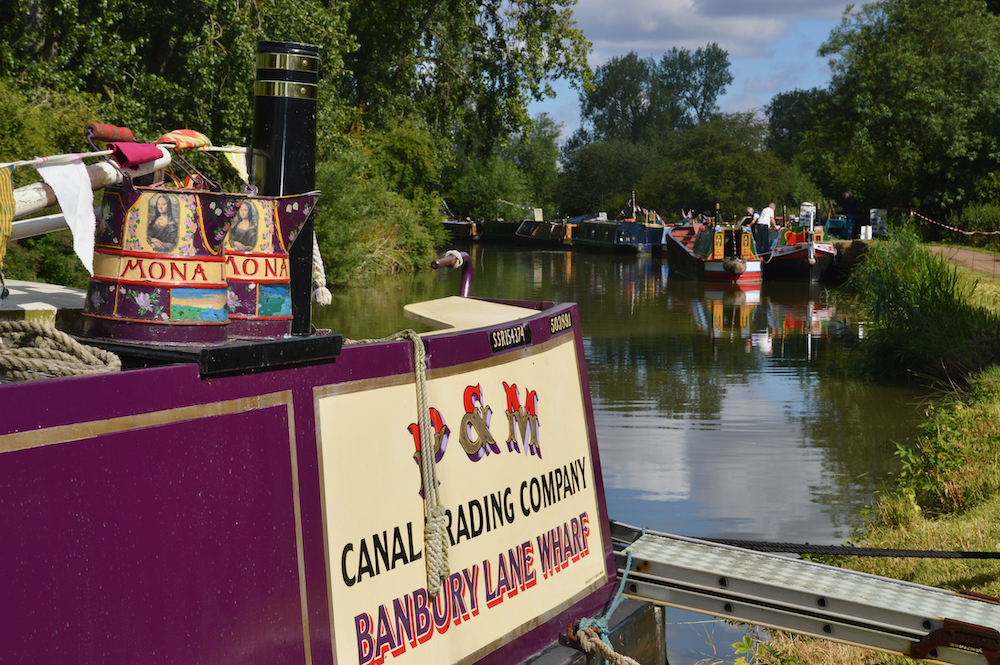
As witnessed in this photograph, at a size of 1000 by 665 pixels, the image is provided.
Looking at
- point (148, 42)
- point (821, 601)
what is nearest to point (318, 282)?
point (821, 601)

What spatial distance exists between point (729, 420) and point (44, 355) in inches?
340

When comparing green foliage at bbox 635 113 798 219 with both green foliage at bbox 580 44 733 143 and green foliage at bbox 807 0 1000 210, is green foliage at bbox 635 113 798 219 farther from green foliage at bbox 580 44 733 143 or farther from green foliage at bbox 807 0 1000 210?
green foliage at bbox 580 44 733 143

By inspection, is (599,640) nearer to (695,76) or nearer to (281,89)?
(281,89)

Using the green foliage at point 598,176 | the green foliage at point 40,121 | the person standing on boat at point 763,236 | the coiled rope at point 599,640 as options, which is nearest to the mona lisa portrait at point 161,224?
the coiled rope at point 599,640

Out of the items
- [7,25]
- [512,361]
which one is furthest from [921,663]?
[7,25]

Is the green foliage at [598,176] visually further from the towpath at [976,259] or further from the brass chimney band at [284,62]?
the brass chimney band at [284,62]

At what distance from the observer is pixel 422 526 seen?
2678mm

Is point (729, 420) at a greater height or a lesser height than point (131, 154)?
lesser

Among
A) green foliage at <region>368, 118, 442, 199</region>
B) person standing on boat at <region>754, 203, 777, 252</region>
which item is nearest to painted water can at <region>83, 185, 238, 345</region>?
person standing on boat at <region>754, 203, 777, 252</region>

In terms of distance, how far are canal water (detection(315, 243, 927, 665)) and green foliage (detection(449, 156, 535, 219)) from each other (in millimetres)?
42853

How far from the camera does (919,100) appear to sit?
29.8 metres

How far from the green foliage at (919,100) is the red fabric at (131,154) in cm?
2994

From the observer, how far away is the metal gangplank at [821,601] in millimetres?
3549

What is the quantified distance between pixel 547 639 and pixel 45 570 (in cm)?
188
